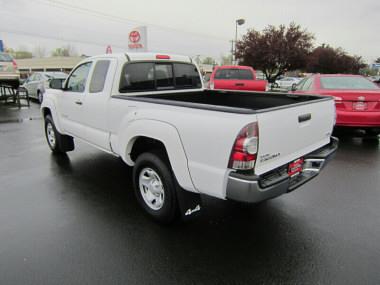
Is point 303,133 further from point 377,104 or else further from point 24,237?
point 377,104

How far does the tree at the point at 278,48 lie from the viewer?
74.3 feet

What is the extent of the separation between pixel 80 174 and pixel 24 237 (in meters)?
1.91

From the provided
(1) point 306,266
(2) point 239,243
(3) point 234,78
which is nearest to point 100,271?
(2) point 239,243

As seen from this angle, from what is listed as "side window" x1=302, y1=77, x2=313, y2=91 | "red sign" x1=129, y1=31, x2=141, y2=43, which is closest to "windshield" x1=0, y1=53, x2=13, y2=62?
"red sign" x1=129, y1=31, x2=141, y2=43

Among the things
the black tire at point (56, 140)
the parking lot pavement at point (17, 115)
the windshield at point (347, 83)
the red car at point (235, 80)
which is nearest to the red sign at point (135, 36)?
the parking lot pavement at point (17, 115)

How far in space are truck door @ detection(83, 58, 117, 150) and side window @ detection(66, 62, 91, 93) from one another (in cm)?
29

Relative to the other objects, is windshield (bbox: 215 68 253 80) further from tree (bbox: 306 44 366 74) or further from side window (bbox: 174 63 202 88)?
tree (bbox: 306 44 366 74)

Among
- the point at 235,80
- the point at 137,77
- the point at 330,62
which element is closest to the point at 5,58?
the point at 235,80

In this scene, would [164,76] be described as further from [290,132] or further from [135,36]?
[135,36]

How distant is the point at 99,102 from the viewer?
156 inches

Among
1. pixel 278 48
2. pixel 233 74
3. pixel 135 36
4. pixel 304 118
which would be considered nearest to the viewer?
pixel 304 118

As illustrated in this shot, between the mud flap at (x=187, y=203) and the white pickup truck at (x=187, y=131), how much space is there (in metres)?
0.01

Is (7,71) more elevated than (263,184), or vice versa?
(7,71)

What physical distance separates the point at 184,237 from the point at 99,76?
8.76 feet
